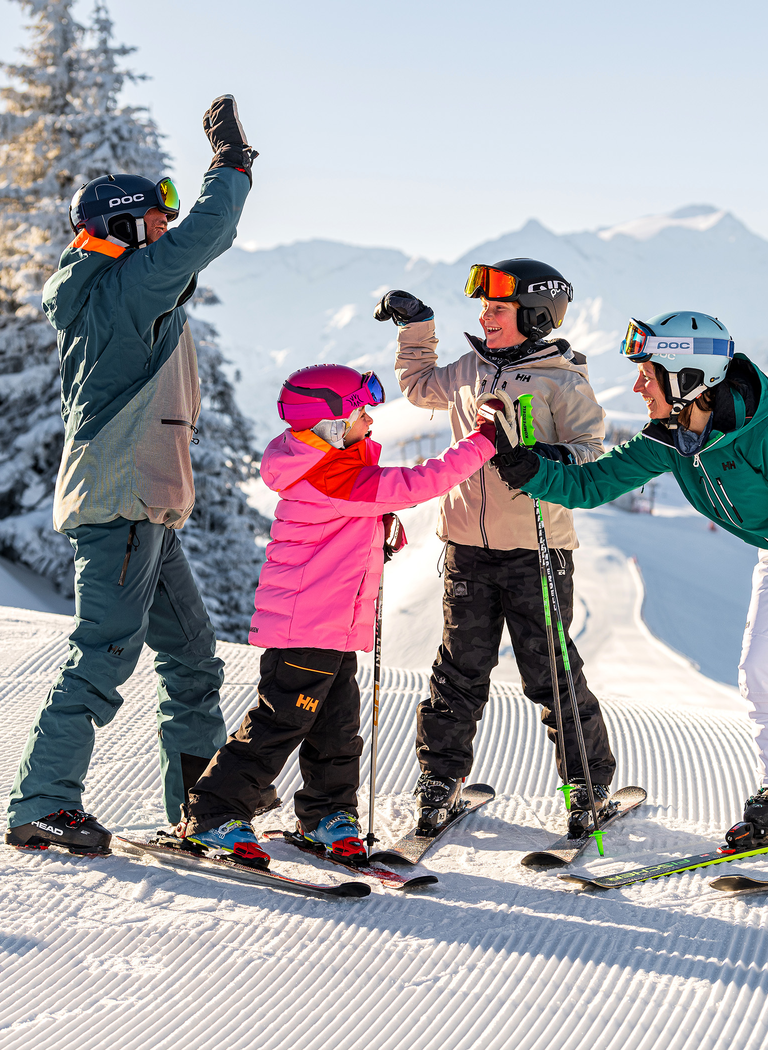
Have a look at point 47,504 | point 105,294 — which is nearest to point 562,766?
point 105,294

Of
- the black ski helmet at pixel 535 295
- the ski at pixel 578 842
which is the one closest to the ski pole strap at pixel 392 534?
the black ski helmet at pixel 535 295

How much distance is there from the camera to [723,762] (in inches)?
163

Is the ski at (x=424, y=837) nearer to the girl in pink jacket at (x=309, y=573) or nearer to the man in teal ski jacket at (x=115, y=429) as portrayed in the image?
the girl in pink jacket at (x=309, y=573)

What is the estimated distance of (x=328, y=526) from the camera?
2977mm

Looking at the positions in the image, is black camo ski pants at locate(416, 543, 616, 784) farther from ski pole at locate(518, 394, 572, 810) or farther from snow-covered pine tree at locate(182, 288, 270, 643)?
snow-covered pine tree at locate(182, 288, 270, 643)

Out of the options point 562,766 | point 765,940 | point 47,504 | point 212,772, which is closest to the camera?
point 765,940

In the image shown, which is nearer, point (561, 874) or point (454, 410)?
point (561, 874)

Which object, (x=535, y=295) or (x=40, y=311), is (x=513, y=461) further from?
(x=40, y=311)

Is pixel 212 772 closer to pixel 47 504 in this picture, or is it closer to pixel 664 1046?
pixel 664 1046

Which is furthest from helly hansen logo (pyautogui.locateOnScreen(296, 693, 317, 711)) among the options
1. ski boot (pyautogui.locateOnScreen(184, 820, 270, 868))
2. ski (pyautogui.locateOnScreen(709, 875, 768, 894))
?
ski (pyautogui.locateOnScreen(709, 875, 768, 894))

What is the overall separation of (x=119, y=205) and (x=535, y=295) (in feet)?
4.75

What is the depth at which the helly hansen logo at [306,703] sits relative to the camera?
9.65 ft

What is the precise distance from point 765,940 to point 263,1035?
4.28 ft

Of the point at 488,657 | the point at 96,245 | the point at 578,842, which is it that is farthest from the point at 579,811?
the point at 96,245
